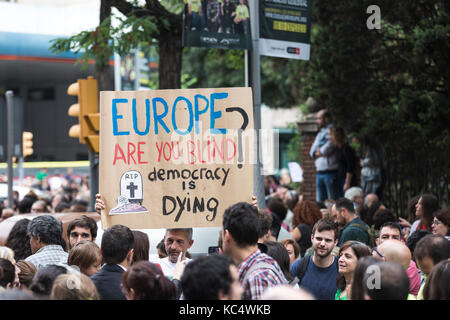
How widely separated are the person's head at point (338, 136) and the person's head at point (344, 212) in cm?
446

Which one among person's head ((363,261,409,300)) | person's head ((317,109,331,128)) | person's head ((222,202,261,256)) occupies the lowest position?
person's head ((363,261,409,300))

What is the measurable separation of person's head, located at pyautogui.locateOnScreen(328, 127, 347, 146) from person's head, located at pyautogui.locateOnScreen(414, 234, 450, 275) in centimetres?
808

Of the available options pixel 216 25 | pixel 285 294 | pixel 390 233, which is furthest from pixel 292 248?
pixel 285 294

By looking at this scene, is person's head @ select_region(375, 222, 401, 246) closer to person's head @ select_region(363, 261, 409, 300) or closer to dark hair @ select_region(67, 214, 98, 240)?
dark hair @ select_region(67, 214, 98, 240)

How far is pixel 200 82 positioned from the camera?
1531 inches

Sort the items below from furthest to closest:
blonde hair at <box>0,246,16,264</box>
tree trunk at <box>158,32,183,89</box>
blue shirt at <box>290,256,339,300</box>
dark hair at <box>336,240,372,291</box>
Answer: tree trunk at <box>158,32,183,89</box> < blue shirt at <box>290,256,339,300</box> < dark hair at <box>336,240,372,291</box> < blonde hair at <box>0,246,16,264</box>

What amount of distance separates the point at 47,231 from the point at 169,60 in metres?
5.95

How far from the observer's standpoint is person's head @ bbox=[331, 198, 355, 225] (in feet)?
31.1

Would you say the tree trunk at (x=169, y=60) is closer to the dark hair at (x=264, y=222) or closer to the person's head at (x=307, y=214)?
the person's head at (x=307, y=214)

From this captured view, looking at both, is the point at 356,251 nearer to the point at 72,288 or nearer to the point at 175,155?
the point at 175,155

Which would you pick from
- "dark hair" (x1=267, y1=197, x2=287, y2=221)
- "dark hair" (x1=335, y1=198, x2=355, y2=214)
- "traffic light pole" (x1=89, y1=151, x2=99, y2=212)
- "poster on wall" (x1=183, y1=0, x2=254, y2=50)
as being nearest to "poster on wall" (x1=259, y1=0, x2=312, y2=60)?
"poster on wall" (x1=183, y1=0, x2=254, y2=50)

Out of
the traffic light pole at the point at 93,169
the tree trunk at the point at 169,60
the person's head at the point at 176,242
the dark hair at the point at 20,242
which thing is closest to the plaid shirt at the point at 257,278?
the person's head at the point at 176,242

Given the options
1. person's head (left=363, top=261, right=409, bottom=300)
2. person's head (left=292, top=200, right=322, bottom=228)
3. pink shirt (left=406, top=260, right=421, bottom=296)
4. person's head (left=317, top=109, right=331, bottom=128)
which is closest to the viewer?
person's head (left=363, top=261, right=409, bottom=300)

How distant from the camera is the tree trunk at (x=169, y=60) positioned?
12500 mm
